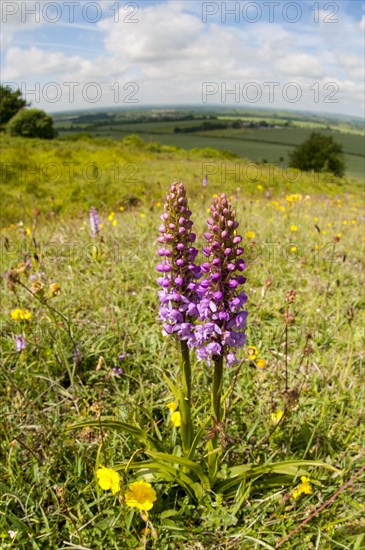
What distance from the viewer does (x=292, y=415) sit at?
126 inches

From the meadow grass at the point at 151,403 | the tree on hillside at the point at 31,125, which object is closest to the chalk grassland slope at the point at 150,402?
the meadow grass at the point at 151,403

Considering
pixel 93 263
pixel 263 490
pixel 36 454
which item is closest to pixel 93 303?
pixel 93 263

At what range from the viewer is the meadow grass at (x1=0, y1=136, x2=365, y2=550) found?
2.47m

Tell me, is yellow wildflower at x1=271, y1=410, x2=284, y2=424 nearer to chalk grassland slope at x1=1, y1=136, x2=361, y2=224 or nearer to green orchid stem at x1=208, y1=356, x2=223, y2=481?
green orchid stem at x1=208, y1=356, x2=223, y2=481

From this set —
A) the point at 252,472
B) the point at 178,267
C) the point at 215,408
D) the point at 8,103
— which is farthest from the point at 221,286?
the point at 8,103

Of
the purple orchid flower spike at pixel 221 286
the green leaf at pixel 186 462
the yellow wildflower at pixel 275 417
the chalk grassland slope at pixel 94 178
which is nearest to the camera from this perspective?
the purple orchid flower spike at pixel 221 286

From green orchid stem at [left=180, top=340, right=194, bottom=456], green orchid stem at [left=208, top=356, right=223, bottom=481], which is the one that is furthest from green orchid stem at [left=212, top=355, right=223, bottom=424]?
green orchid stem at [left=180, top=340, right=194, bottom=456]

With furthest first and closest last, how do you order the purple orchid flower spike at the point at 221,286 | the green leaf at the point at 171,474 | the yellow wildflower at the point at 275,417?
the yellow wildflower at the point at 275,417, the green leaf at the point at 171,474, the purple orchid flower spike at the point at 221,286

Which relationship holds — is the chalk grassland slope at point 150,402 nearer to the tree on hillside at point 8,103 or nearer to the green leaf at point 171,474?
the green leaf at point 171,474

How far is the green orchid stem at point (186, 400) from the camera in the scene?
7.50 feet

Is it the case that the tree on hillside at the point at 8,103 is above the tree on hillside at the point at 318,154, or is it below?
above

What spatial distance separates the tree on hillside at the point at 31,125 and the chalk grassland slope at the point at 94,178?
64.0ft

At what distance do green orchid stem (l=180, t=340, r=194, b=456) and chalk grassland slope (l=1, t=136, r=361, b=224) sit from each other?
11.0m

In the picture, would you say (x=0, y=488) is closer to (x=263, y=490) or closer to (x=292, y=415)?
(x=263, y=490)
